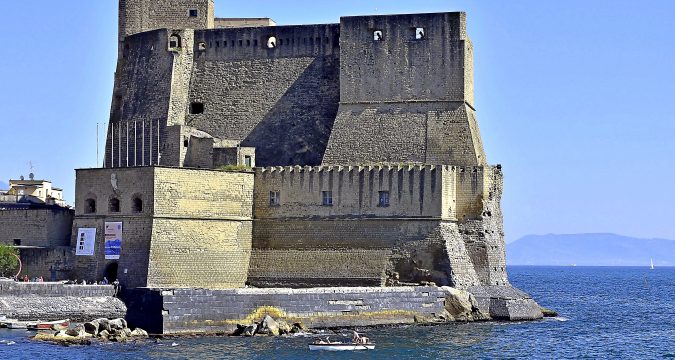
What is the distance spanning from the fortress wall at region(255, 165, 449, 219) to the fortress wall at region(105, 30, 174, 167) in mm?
5964

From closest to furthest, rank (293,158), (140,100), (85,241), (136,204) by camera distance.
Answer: (136,204)
(85,241)
(293,158)
(140,100)

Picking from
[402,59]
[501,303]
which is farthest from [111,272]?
[402,59]

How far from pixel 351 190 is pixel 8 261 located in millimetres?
11198

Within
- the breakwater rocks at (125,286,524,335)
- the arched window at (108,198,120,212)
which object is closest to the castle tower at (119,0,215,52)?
the arched window at (108,198,120,212)

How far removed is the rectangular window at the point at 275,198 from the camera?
4425 centimetres

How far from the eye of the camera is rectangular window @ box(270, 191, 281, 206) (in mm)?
44250

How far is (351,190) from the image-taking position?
43.6 metres

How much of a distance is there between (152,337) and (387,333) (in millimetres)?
6678

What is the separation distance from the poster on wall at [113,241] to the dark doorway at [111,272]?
31cm

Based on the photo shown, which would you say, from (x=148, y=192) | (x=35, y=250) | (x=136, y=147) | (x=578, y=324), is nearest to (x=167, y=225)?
(x=148, y=192)

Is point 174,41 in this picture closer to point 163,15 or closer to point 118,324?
point 163,15

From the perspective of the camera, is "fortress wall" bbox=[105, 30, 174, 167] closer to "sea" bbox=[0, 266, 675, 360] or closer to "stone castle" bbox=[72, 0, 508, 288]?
"stone castle" bbox=[72, 0, 508, 288]

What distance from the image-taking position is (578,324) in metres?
45.7

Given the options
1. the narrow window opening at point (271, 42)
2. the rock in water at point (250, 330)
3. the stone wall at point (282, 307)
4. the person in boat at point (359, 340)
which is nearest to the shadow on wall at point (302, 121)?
the narrow window opening at point (271, 42)
